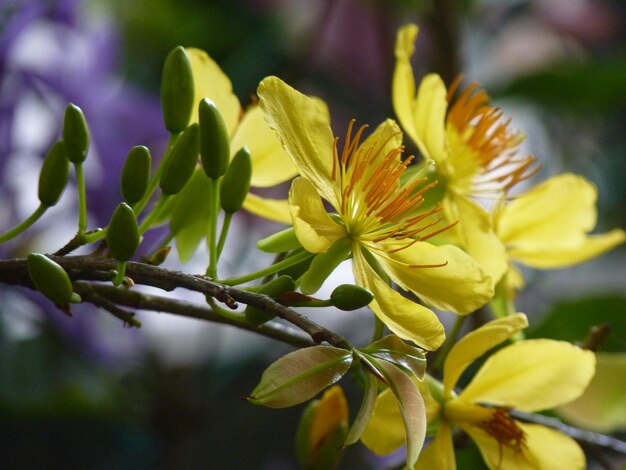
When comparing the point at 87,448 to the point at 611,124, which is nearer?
the point at 87,448

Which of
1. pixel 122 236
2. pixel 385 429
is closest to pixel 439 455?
pixel 385 429

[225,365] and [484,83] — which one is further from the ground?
[484,83]

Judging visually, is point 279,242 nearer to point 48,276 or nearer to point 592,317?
point 48,276

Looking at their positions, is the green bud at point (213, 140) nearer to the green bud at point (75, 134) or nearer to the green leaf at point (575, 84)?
the green bud at point (75, 134)

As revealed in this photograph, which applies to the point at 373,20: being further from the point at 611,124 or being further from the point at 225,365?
the point at 225,365

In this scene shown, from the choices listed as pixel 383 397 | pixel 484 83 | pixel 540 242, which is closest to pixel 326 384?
pixel 383 397

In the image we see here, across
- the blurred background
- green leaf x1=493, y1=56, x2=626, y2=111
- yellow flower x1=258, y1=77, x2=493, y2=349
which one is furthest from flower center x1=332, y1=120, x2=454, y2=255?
green leaf x1=493, y1=56, x2=626, y2=111

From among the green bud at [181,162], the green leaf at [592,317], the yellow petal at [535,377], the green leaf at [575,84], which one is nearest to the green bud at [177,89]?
the green bud at [181,162]
